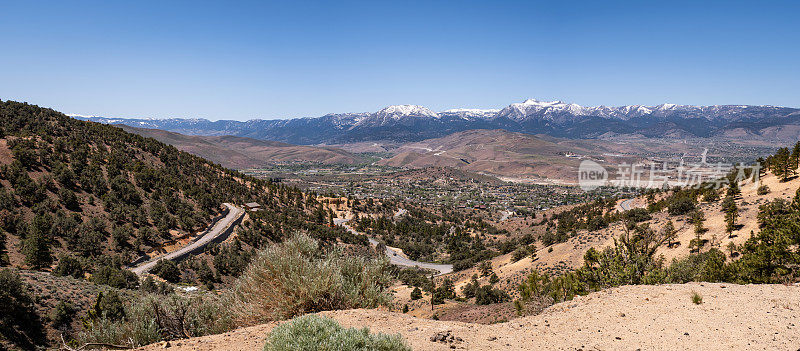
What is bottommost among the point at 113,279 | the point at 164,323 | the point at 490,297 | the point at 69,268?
the point at 490,297

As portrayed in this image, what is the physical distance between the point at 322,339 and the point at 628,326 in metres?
7.30

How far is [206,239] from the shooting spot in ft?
141

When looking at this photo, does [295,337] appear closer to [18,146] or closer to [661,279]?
[661,279]

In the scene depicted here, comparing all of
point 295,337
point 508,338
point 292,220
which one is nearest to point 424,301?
point 508,338

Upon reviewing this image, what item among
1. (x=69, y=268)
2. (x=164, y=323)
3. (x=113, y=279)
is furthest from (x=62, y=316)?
(x=69, y=268)

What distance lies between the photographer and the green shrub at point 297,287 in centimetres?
969

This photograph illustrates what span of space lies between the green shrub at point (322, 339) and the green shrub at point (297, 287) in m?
3.48

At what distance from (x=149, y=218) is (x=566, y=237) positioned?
5362 centimetres

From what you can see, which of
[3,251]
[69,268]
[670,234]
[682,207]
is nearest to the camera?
[69,268]

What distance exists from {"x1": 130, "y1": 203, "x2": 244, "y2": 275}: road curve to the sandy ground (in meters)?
32.1

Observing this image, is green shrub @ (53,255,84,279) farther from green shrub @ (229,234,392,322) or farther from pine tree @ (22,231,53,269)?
green shrub @ (229,234,392,322)

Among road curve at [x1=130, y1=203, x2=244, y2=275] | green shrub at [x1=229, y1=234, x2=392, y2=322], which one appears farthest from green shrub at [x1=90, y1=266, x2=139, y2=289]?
green shrub at [x1=229, y1=234, x2=392, y2=322]

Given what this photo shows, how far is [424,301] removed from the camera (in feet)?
106

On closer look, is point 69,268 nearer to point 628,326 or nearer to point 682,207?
point 628,326
